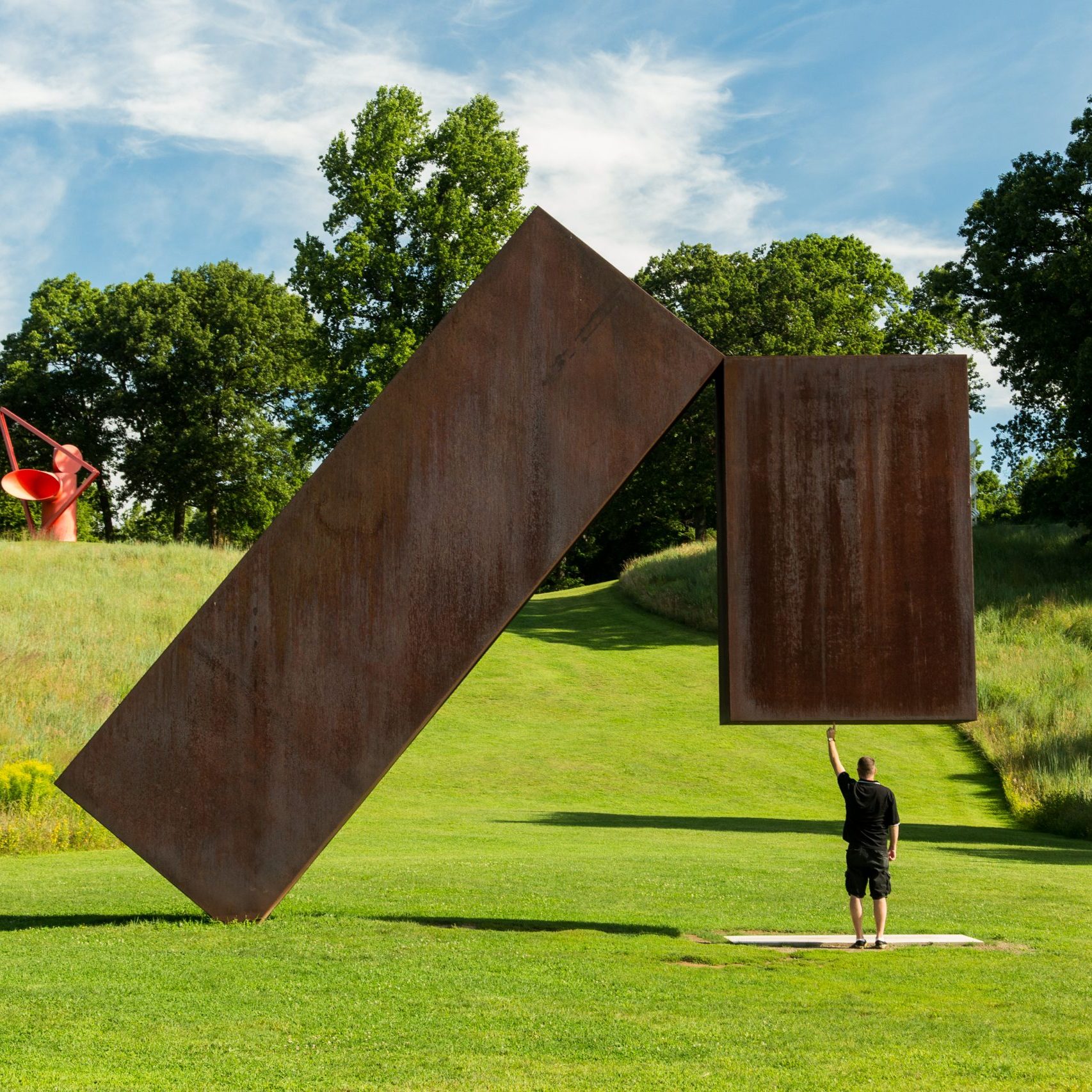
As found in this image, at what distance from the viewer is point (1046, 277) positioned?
29.1 metres

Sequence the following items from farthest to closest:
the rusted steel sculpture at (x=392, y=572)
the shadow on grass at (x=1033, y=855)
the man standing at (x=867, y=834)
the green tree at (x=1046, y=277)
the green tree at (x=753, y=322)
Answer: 1. the green tree at (x=753, y=322)
2. the green tree at (x=1046, y=277)
3. the shadow on grass at (x=1033, y=855)
4. the man standing at (x=867, y=834)
5. the rusted steel sculpture at (x=392, y=572)

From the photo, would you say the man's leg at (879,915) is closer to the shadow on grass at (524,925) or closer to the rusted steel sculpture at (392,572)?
the shadow on grass at (524,925)

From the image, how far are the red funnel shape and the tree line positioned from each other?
716 centimetres

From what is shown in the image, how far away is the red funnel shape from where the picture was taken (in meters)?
30.2

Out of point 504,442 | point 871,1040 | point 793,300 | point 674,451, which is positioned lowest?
point 871,1040

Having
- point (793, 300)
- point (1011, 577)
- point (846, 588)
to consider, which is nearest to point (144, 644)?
point (846, 588)

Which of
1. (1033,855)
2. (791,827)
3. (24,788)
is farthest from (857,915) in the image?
(24,788)

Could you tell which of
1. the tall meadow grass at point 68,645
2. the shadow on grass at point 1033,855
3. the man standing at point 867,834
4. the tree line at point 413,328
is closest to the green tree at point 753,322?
the tree line at point 413,328

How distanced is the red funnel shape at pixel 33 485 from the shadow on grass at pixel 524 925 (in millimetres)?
25393

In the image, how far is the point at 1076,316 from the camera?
29203mm

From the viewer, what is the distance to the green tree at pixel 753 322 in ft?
131

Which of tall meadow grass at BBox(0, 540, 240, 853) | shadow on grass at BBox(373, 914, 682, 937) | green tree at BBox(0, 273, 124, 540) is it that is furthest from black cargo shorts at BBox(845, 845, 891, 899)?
green tree at BBox(0, 273, 124, 540)

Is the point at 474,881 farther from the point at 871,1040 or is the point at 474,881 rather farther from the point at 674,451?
the point at 674,451

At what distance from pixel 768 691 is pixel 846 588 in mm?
749
